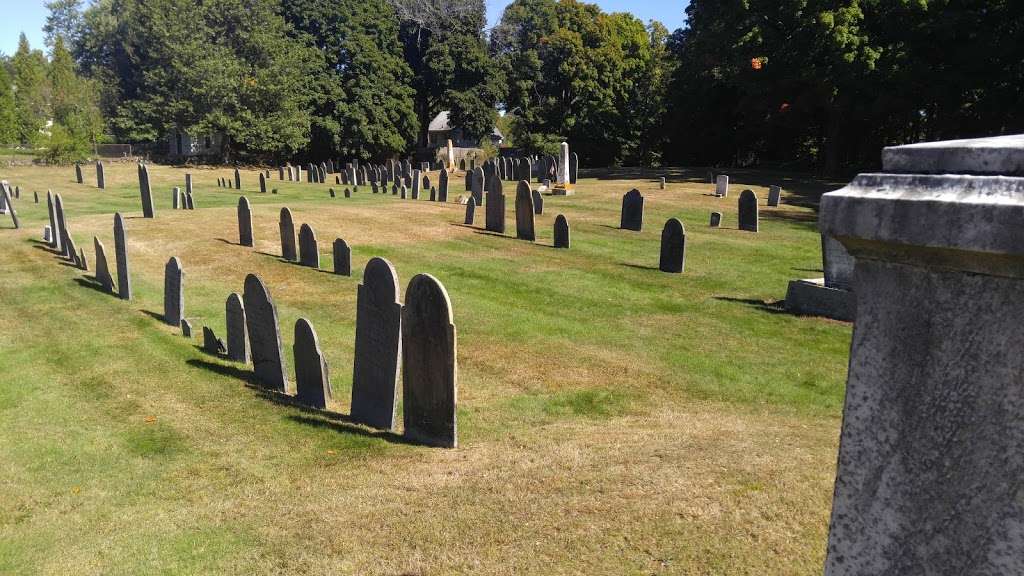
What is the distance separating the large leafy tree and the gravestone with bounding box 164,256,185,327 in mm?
44598

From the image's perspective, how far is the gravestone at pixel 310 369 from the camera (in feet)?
26.9

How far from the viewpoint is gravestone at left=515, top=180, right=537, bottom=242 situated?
65.5 ft

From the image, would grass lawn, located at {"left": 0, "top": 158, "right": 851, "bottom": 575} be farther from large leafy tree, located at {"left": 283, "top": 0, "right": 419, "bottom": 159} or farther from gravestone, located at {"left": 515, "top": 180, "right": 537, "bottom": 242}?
large leafy tree, located at {"left": 283, "top": 0, "right": 419, "bottom": 159}

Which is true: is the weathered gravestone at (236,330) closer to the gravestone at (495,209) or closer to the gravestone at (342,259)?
the gravestone at (342,259)

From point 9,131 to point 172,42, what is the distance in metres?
19.1

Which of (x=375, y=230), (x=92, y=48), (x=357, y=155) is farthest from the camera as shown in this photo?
(x=92, y=48)

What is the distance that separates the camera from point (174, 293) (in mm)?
12047

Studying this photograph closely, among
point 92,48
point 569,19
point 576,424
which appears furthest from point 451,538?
point 92,48

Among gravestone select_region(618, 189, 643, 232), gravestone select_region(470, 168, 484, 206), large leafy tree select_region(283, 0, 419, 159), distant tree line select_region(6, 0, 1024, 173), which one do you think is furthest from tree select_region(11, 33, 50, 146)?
gravestone select_region(618, 189, 643, 232)

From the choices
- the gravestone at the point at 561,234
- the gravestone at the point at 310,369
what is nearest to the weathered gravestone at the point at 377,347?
the gravestone at the point at 310,369

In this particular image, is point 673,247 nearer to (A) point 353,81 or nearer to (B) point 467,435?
(B) point 467,435

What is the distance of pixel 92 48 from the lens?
75375mm

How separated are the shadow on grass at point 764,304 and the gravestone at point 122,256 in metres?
11.4

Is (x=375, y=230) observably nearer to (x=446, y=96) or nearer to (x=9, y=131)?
(x=446, y=96)
